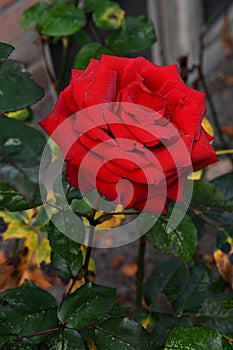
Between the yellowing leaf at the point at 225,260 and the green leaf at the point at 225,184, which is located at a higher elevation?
the green leaf at the point at 225,184

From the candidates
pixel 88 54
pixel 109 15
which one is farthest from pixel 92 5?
pixel 88 54

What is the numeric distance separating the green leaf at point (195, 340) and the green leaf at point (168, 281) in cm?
32

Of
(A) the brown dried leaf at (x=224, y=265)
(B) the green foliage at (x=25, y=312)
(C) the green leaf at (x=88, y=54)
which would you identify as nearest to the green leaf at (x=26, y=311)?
(B) the green foliage at (x=25, y=312)

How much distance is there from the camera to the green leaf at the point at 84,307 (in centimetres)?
85

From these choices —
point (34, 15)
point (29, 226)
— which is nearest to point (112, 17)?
point (34, 15)

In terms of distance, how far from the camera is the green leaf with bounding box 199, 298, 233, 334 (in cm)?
102

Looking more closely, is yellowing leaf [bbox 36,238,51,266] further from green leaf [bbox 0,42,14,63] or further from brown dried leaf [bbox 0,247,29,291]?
green leaf [bbox 0,42,14,63]

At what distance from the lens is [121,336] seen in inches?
32.7

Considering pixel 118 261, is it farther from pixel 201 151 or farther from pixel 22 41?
pixel 201 151

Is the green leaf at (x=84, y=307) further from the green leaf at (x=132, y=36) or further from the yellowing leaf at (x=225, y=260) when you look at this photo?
the green leaf at (x=132, y=36)

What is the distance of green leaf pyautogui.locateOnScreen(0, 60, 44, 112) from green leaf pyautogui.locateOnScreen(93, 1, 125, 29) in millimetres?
440

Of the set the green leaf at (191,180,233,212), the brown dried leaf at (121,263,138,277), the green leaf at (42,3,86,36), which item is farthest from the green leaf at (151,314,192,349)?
the brown dried leaf at (121,263,138,277)

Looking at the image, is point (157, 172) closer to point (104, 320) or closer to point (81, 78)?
point (81, 78)

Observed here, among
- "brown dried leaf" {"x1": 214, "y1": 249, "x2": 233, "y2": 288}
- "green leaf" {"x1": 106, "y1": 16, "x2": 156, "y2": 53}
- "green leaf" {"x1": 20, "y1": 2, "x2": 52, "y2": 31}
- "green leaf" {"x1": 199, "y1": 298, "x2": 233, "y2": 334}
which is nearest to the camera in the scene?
"green leaf" {"x1": 199, "y1": 298, "x2": 233, "y2": 334}
